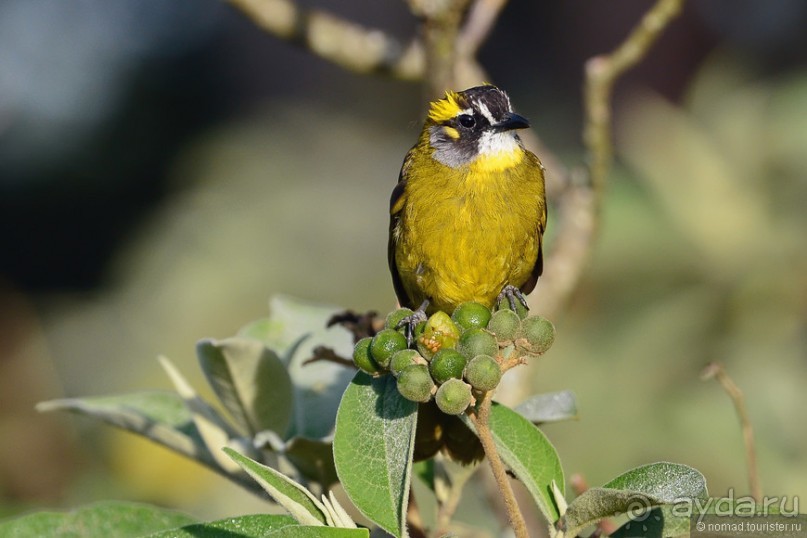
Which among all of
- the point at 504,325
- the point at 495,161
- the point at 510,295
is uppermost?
the point at 495,161

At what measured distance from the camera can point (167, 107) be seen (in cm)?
992

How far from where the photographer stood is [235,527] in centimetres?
170

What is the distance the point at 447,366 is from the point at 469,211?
3.95 feet

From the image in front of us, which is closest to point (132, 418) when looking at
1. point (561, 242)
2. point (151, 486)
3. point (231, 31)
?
point (561, 242)

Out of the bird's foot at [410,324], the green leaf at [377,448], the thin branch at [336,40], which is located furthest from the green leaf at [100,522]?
the thin branch at [336,40]

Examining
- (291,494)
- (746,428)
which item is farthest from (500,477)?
(746,428)

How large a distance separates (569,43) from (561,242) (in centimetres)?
735

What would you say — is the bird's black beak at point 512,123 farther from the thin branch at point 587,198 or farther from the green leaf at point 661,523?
the green leaf at point 661,523

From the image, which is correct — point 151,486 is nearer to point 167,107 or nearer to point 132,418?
point 132,418

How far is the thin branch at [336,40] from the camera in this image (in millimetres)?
3004

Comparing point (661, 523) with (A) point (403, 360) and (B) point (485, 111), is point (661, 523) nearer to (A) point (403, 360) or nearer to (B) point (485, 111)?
(A) point (403, 360)

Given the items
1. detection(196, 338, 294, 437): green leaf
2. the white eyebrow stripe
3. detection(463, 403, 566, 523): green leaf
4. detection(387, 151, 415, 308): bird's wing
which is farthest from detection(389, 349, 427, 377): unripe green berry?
the white eyebrow stripe

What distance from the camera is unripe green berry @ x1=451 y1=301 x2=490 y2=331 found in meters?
1.76

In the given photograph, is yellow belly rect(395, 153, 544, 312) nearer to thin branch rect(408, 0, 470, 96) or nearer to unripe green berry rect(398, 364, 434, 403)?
thin branch rect(408, 0, 470, 96)
